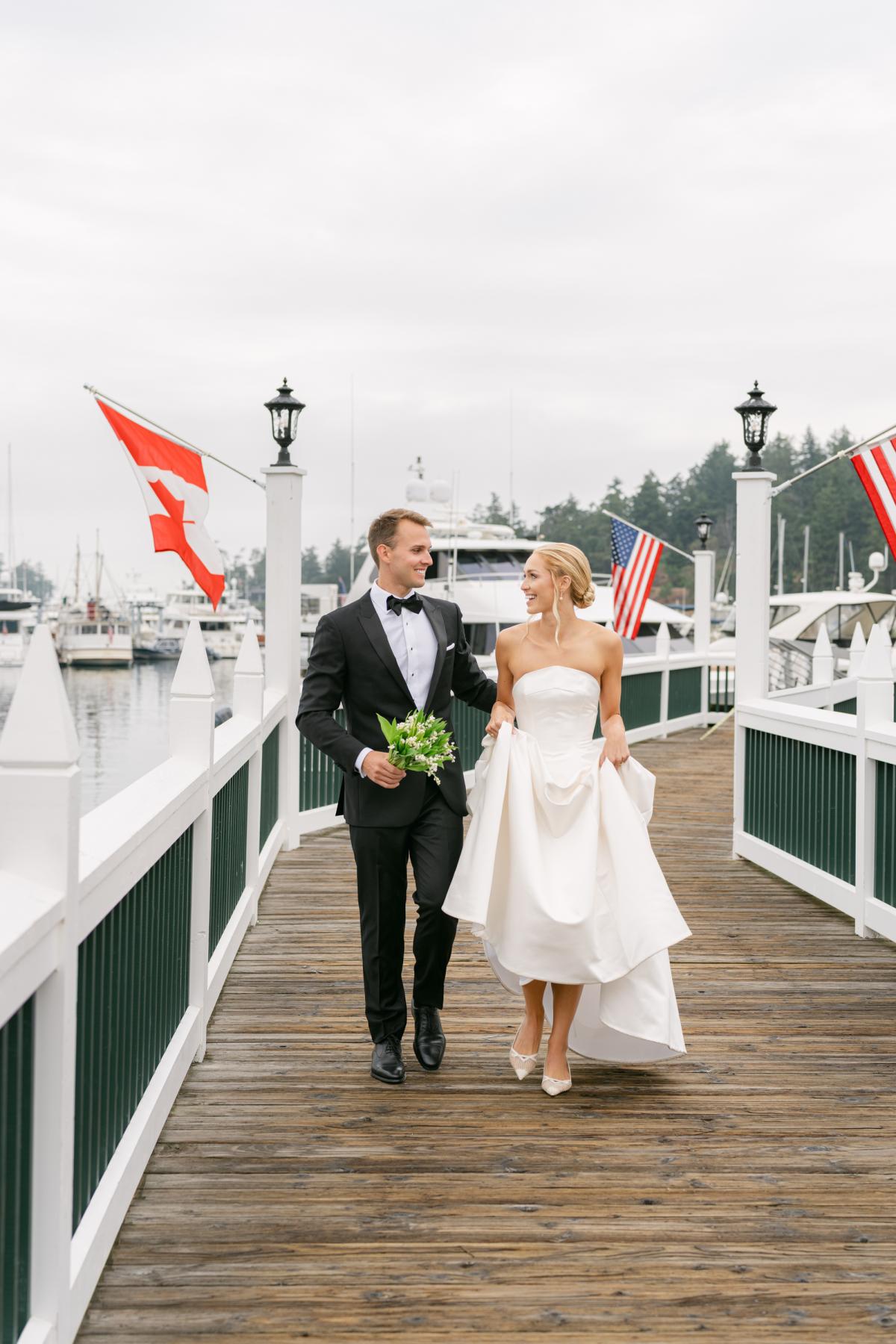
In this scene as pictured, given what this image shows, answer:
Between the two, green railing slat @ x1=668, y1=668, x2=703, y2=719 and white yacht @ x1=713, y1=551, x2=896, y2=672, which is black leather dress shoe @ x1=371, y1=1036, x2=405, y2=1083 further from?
white yacht @ x1=713, y1=551, x2=896, y2=672

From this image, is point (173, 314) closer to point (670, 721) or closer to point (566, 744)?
point (670, 721)

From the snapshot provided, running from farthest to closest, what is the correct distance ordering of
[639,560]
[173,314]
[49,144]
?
[173,314] → [49,144] → [639,560]

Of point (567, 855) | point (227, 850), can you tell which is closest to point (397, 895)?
point (567, 855)

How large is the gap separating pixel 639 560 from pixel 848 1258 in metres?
15.7

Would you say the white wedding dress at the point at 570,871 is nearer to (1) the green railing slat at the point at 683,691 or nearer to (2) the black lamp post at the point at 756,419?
(2) the black lamp post at the point at 756,419

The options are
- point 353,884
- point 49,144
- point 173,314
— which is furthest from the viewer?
point 173,314

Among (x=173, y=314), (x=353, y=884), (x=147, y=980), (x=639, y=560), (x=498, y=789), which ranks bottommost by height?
(x=353, y=884)

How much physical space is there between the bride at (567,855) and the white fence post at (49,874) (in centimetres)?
213

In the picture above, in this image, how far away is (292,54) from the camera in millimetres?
92812

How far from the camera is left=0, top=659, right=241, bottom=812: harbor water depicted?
111 feet

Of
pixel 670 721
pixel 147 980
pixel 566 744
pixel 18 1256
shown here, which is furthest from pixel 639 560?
pixel 18 1256

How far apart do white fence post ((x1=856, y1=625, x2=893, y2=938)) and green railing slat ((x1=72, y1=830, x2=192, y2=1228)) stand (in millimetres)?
4158

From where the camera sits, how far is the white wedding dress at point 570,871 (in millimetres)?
4688

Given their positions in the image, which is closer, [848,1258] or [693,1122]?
[848,1258]
